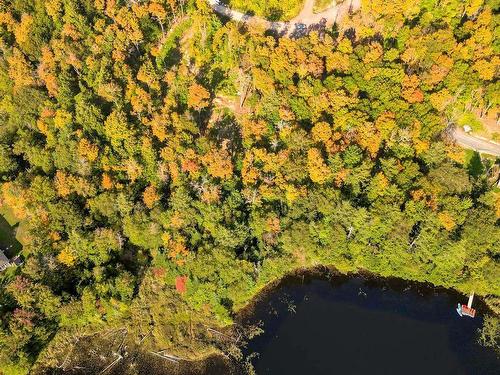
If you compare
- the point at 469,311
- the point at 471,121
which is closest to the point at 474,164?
the point at 471,121

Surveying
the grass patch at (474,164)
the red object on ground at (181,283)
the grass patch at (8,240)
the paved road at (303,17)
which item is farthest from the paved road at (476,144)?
the grass patch at (8,240)

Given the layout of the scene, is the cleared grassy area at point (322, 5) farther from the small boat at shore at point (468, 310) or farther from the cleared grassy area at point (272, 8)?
the small boat at shore at point (468, 310)

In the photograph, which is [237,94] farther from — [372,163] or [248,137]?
[372,163]

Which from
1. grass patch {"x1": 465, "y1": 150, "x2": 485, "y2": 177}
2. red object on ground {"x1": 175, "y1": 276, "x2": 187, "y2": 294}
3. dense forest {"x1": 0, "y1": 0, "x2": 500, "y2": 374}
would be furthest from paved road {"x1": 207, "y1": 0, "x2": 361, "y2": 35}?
red object on ground {"x1": 175, "y1": 276, "x2": 187, "y2": 294}

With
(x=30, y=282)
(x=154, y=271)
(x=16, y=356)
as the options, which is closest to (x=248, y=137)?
(x=154, y=271)

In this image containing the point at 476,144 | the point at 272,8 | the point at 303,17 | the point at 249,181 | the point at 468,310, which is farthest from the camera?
the point at 303,17

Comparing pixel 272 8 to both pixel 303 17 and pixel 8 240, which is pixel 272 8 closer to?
pixel 303 17
